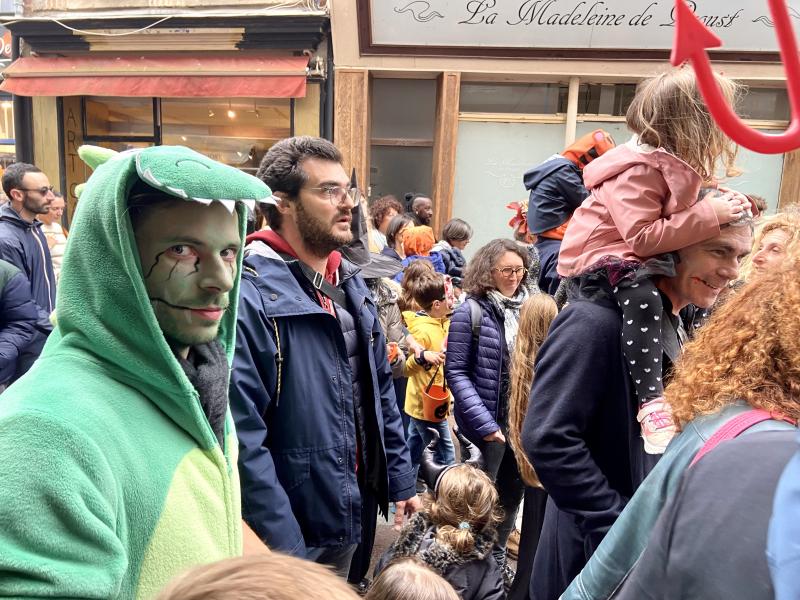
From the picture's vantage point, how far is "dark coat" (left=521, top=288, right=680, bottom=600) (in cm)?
181

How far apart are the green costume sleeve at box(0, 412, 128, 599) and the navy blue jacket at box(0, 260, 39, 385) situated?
11.5 ft

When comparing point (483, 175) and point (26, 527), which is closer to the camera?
point (26, 527)

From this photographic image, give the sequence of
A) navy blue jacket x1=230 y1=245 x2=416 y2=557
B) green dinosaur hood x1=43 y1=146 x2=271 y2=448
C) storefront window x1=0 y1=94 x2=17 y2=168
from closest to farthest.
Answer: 1. green dinosaur hood x1=43 y1=146 x2=271 y2=448
2. navy blue jacket x1=230 y1=245 x2=416 y2=557
3. storefront window x1=0 y1=94 x2=17 y2=168

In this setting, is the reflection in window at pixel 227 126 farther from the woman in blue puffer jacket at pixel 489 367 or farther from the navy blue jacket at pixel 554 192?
the woman in blue puffer jacket at pixel 489 367

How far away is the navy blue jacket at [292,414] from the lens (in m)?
1.96

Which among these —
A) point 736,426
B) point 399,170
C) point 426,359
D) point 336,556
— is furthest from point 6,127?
point 736,426

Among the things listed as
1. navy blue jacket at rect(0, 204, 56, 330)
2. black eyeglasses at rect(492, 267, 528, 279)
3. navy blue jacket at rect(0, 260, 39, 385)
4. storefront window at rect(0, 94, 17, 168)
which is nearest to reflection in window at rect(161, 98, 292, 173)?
storefront window at rect(0, 94, 17, 168)

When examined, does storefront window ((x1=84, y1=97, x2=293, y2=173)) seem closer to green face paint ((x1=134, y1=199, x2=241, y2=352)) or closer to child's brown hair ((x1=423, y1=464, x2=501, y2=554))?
child's brown hair ((x1=423, y1=464, x2=501, y2=554))

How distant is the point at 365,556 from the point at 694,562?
1.83m

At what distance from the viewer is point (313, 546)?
223cm

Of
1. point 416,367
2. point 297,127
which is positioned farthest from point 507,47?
point 416,367

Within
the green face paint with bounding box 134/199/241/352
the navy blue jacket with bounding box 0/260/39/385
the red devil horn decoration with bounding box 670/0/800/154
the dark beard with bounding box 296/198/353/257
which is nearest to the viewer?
the red devil horn decoration with bounding box 670/0/800/154

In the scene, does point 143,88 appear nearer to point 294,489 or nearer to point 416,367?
point 416,367

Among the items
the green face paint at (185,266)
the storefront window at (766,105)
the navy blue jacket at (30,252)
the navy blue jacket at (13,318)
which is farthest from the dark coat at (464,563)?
the storefront window at (766,105)
